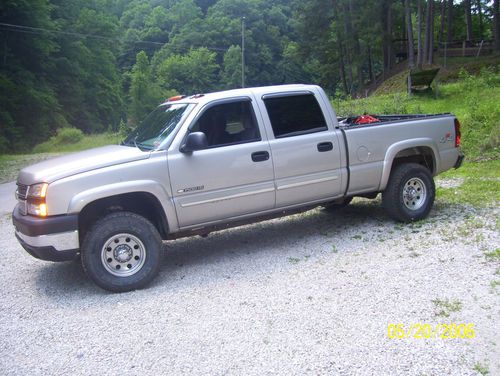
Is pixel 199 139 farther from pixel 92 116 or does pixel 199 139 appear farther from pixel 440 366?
pixel 92 116

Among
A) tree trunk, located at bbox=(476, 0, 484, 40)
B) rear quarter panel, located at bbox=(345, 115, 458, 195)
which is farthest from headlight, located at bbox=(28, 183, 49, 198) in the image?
tree trunk, located at bbox=(476, 0, 484, 40)

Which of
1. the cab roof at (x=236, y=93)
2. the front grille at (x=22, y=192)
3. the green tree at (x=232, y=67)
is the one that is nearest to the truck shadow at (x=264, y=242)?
the front grille at (x=22, y=192)

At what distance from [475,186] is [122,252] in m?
6.40

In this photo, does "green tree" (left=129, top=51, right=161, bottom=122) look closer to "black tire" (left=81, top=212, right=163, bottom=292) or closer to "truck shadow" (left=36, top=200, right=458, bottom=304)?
"truck shadow" (left=36, top=200, right=458, bottom=304)

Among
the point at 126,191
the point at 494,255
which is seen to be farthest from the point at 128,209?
the point at 494,255

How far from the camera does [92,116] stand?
56.6m

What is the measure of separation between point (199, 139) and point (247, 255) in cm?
167

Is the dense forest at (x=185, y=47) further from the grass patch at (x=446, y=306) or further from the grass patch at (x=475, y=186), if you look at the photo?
the grass patch at (x=446, y=306)

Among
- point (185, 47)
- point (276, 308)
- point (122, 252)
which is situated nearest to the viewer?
point (276, 308)

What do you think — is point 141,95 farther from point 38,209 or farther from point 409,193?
point 38,209

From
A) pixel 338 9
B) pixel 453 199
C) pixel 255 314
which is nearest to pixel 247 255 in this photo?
pixel 255 314

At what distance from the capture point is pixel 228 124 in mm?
5488

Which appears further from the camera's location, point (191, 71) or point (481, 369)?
point (191, 71)

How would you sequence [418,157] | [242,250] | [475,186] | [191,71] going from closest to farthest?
[242,250] → [418,157] → [475,186] → [191,71]
